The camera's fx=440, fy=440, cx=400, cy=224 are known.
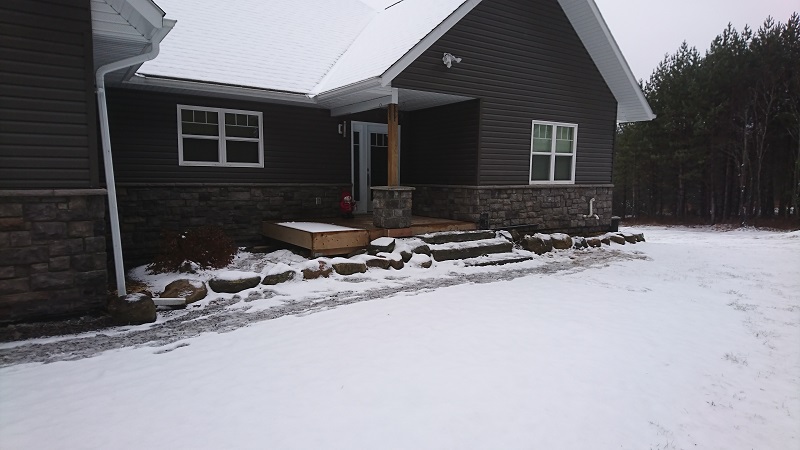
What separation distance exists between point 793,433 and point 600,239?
9356mm

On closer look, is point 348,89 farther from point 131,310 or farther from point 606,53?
point 606,53

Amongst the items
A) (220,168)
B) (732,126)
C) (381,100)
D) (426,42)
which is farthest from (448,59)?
(732,126)

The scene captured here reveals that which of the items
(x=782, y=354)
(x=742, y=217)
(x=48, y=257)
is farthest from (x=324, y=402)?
(x=742, y=217)

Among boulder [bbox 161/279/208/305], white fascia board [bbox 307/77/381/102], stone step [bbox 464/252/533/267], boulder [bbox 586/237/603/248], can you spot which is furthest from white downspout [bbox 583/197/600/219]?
boulder [bbox 161/279/208/305]

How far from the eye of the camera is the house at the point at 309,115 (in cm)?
549

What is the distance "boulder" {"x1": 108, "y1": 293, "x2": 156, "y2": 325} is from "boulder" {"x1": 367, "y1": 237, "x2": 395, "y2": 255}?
3963mm

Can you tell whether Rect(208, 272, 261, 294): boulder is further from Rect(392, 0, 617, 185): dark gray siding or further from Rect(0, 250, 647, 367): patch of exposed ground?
Rect(392, 0, 617, 185): dark gray siding

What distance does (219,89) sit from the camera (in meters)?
9.13

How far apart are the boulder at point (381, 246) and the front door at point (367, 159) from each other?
3558 millimetres

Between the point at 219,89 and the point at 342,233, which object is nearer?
the point at 342,233

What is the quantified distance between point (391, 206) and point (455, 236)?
1639mm

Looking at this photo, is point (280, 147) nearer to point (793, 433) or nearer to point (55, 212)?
point (55, 212)

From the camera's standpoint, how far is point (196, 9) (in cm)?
1155

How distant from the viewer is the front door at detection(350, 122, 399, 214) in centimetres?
1189
